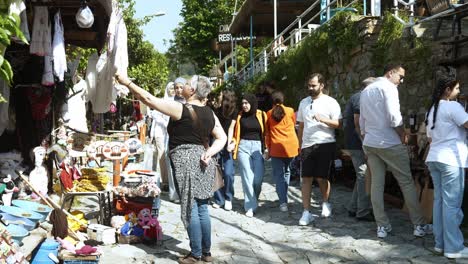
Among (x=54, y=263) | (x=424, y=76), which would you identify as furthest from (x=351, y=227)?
(x=54, y=263)

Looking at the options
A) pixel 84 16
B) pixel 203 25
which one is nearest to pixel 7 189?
pixel 84 16

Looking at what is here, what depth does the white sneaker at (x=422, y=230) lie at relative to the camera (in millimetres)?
5824

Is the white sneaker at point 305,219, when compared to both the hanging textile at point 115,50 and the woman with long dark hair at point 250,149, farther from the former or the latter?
the hanging textile at point 115,50

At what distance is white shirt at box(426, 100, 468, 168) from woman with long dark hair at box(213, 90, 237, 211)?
10.6ft

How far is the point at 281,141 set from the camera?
738cm

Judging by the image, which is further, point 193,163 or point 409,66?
point 409,66

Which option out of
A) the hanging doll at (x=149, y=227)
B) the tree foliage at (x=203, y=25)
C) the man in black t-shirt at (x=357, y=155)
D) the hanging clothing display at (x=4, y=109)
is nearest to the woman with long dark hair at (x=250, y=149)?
the man in black t-shirt at (x=357, y=155)

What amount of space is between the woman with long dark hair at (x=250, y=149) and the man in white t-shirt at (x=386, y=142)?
198 centimetres

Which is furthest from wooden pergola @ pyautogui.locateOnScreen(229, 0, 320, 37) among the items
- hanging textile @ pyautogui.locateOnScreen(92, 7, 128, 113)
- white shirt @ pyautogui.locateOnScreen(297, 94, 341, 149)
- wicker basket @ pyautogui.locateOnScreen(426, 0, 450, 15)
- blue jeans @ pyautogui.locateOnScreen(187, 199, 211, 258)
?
blue jeans @ pyautogui.locateOnScreen(187, 199, 211, 258)

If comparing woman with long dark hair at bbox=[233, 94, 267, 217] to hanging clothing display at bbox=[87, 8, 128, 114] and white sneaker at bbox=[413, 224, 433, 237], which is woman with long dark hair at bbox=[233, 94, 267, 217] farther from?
white sneaker at bbox=[413, 224, 433, 237]

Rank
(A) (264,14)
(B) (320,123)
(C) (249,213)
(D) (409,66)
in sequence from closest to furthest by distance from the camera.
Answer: (B) (320,123)
(C) (249,213)
(D) (409,66)
(A) (264,14)

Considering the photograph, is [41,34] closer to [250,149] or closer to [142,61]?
[250,149]

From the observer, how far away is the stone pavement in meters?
5.34

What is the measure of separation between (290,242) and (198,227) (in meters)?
1.38
